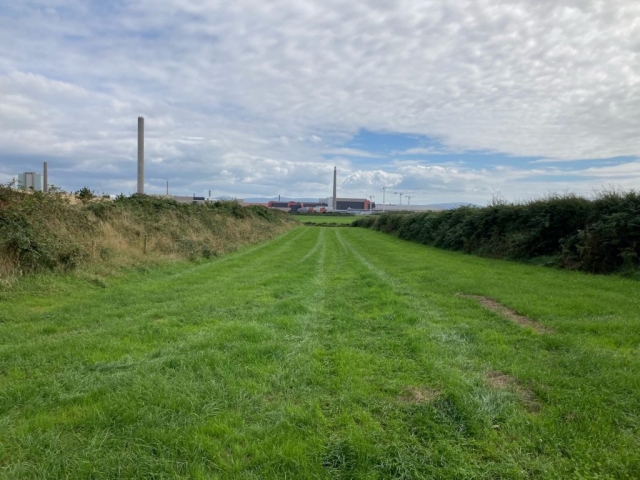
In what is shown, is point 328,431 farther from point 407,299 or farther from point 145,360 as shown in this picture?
point 407,299

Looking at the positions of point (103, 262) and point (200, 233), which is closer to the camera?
point (103, 262)

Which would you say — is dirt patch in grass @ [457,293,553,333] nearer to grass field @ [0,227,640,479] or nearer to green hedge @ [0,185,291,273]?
grass field @ [0,227,640,479]

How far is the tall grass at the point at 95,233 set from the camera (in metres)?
10.1

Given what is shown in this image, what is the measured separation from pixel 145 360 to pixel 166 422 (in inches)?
67.1

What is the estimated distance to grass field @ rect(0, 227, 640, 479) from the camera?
321 centimetres

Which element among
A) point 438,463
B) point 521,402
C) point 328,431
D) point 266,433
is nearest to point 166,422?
point 266,433

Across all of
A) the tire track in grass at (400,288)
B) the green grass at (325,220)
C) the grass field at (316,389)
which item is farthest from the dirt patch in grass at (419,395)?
the green grass at (325,220)

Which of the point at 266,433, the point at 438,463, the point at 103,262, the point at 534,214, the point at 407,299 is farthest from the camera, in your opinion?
the point at 534,214

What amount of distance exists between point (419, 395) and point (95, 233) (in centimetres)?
1279

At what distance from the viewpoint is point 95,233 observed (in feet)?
44.9

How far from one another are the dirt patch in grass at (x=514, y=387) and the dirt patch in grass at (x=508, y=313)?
7.65 feet

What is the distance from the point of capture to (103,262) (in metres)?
12.1

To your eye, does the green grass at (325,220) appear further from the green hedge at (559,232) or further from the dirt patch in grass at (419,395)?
the dirt patch in grass at (419,395)

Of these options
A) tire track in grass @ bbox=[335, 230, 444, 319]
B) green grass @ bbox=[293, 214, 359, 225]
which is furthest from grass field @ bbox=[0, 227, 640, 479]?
green grass @ bbox=[293, 214, 359, 225]
